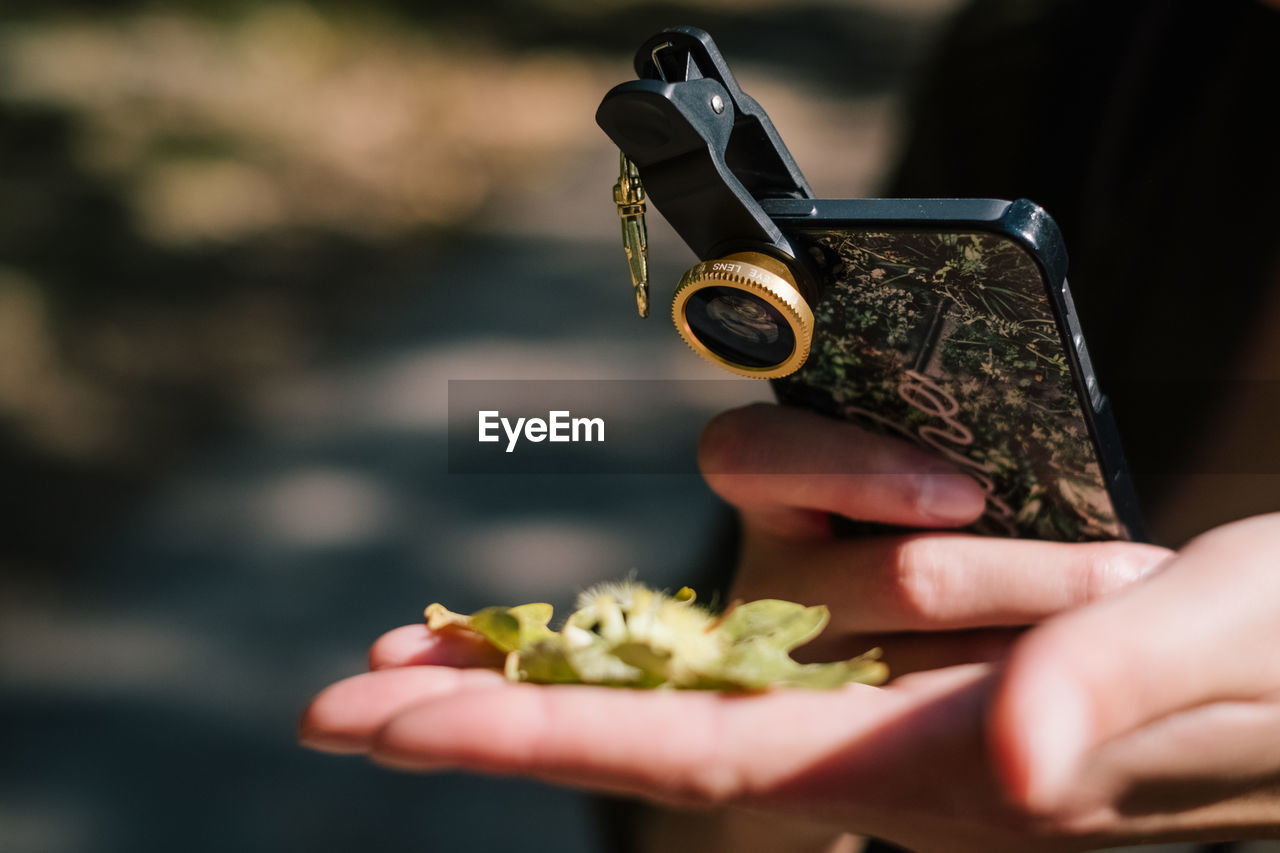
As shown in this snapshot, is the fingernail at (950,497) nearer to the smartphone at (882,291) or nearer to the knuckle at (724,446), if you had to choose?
the smartphone at (882,291)

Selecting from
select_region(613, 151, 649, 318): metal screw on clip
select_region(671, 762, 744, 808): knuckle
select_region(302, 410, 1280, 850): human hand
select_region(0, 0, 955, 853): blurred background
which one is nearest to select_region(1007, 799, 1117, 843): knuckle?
select_region(302, 410, 1280, 850): human hand

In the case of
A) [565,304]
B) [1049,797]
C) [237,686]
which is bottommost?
[1049,797]

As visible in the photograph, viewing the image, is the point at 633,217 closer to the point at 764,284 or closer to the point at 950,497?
the point at 764,284

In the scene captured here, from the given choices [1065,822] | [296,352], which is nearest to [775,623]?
[1065,822]

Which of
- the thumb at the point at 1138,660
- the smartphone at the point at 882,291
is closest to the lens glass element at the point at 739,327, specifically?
the smartphone at the point at 882,291

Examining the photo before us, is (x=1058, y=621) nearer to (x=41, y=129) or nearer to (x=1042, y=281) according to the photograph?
(x=1042, y=281)

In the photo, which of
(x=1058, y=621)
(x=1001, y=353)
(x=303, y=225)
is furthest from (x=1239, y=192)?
(x=303, y=225)

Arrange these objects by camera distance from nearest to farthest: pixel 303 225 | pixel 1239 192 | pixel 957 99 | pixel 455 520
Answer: pixel 1239 192 < pixel 957 99 < pixel 455 520 < pixel 303 225
